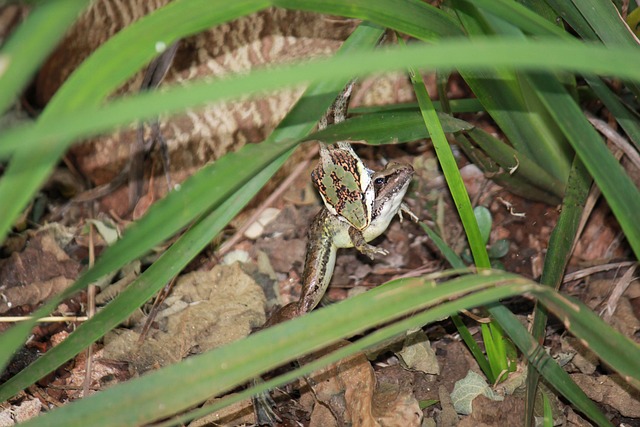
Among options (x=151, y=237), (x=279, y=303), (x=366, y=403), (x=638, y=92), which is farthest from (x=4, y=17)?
(x=638, y=92)

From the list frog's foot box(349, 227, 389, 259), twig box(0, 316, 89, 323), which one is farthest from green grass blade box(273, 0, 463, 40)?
twig box(0, 316, 89, 323)

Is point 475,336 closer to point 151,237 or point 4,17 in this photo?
point 151,237

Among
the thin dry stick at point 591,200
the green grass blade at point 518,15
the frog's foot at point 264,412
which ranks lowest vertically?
the frog's foot at point 264,412

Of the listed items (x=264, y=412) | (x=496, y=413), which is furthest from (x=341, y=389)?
(x=496, y=413)

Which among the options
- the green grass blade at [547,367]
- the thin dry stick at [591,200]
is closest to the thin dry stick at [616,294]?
the thin dry stick at [591,200]

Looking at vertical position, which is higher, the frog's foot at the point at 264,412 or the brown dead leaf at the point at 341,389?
the brown dead leaf at the point at 341,389

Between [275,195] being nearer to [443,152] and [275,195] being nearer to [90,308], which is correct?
[90,308]

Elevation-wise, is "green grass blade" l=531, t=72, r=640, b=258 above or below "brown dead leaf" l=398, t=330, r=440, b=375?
above

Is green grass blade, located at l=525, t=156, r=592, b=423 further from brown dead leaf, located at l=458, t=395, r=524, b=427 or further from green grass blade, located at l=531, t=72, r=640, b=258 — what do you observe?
green grass blade, located at l=531, t=72, r=640, b=258

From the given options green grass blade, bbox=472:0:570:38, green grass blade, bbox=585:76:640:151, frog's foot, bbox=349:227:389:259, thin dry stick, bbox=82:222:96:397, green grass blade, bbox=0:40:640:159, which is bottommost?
thin dry stick, bbox=82:222:96:397

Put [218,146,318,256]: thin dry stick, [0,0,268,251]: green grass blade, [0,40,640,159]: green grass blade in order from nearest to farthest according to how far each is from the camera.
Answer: [0,40,640,159]: green grass blade → [0,0,268,251]: green grass blade → [218,146,318,256]: thin dry stick

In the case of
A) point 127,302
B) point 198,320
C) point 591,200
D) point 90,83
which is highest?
point 90,83

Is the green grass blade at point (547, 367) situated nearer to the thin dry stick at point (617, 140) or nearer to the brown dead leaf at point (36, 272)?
the thin dry stick at point (617, 140)
